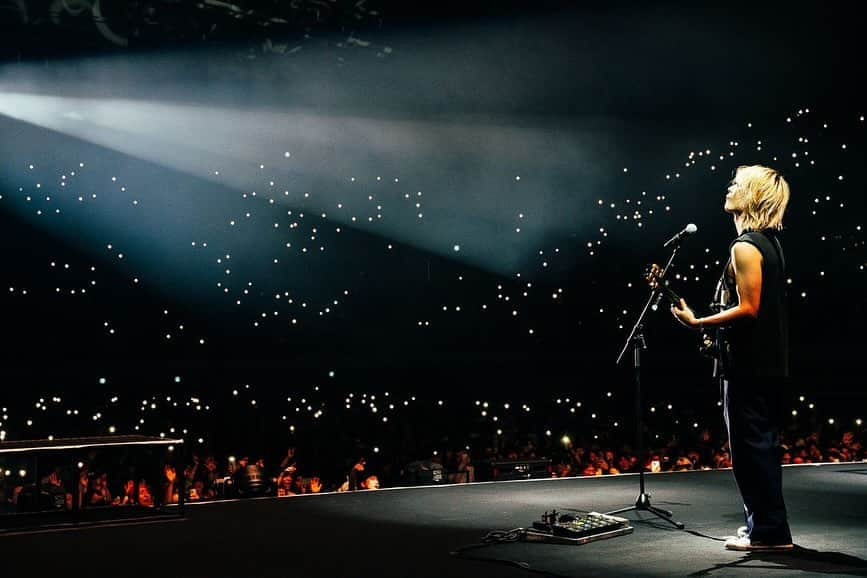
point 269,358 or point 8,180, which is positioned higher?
point 8,180

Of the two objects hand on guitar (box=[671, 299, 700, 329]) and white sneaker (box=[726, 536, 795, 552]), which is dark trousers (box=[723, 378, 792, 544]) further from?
hand on guitar (box=[671, 299, 700, 329])

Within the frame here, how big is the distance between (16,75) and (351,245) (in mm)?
2692

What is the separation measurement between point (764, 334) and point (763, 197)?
0.48 metres

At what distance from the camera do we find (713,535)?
3043mm

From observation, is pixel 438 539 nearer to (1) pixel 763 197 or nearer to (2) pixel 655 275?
(2) pixel 655 275

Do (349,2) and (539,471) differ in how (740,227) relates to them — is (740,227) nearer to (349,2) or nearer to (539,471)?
(539,471)

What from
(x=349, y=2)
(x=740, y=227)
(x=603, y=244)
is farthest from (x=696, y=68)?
(x=740, y=227)

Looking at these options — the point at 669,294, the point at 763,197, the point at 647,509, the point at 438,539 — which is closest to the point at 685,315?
the point at 669,294

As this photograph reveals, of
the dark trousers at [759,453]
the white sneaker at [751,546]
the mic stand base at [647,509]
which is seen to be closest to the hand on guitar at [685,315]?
the dark trousers at [759,453]

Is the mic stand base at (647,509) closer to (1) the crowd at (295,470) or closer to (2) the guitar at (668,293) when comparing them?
(1) the crowd at (295,470)

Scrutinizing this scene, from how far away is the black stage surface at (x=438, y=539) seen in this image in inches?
102

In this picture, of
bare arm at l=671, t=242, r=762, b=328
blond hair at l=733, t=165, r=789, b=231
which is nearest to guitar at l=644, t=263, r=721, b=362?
bare arm at l=671, t=242, r=762, b=328

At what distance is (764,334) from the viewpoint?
9.07 feet

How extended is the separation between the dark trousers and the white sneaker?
13 millimetres
